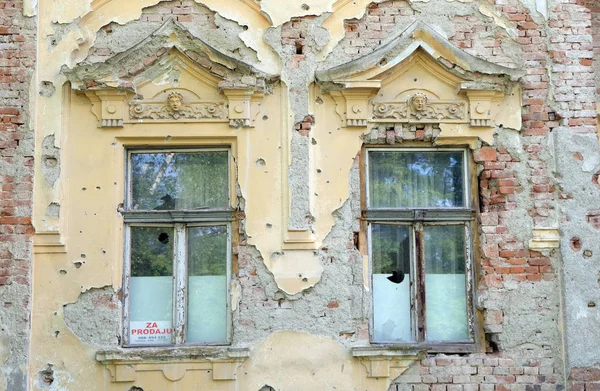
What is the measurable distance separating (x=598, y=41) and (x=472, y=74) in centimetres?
139

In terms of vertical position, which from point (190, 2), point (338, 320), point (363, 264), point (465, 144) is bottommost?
point (338, 320)

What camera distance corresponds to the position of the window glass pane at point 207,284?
267 inches

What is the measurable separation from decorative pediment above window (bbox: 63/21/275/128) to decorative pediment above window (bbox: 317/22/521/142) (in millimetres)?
678

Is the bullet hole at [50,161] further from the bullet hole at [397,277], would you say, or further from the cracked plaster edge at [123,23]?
the bullet hole at [397,277]

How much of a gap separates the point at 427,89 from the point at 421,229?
3.81 feet

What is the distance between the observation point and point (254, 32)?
7023 mm

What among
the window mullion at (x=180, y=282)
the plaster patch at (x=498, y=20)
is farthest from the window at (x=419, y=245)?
the window mullion at (x=180, y=282)

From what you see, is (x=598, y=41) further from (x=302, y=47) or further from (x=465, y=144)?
(x=302, y=47)

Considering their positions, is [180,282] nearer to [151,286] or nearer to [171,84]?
[151,286]

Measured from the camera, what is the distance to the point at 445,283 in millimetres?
6875

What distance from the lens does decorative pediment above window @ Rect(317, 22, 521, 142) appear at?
688 cm

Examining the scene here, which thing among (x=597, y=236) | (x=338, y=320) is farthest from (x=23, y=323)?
(x=597, y=236)

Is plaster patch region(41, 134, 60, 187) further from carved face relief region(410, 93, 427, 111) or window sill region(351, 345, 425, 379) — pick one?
carved face relief region(410, 93, 427, 111)

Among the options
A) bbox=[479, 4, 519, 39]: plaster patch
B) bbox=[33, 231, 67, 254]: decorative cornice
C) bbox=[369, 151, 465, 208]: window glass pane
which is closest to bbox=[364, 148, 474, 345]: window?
bbox=[369, 151, 465, 208]: window glass pane
